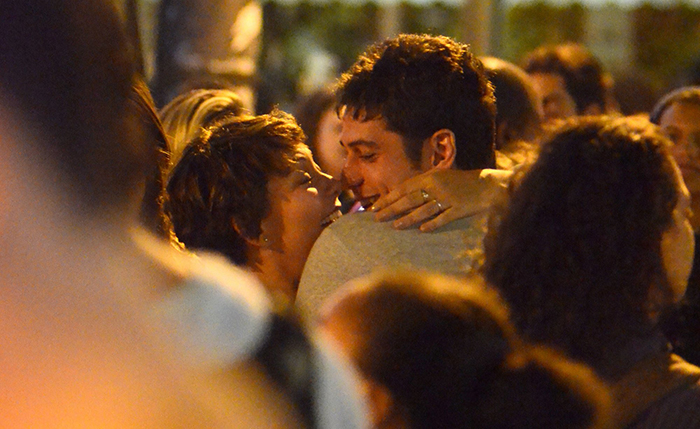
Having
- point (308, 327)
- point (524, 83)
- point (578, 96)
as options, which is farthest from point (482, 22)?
point (308, 327)

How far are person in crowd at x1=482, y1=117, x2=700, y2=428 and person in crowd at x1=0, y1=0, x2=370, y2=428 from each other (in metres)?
1.18

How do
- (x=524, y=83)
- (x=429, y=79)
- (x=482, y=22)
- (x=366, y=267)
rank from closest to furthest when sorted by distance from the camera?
(x=366, y=267)
(x=429, y=79)
(x=524, y=83)
(x=482, y=22)

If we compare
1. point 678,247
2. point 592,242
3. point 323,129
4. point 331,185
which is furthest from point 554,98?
point 592,242

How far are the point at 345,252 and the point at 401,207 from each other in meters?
0.21

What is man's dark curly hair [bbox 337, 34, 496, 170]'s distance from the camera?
2682mm

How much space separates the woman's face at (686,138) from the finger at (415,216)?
2086 mm

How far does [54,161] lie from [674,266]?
1.58 metres

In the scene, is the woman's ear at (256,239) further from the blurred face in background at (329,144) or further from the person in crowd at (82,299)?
the person in crowd at (82,299)

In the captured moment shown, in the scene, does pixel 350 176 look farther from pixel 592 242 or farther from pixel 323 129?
pixel 323 129

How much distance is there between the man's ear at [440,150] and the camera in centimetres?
271

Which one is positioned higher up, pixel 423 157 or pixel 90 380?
pixel 90 380

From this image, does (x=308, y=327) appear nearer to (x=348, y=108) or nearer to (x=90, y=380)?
(x=90, y=380)

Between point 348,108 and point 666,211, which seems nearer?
point 666,211

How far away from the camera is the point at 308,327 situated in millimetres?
940
